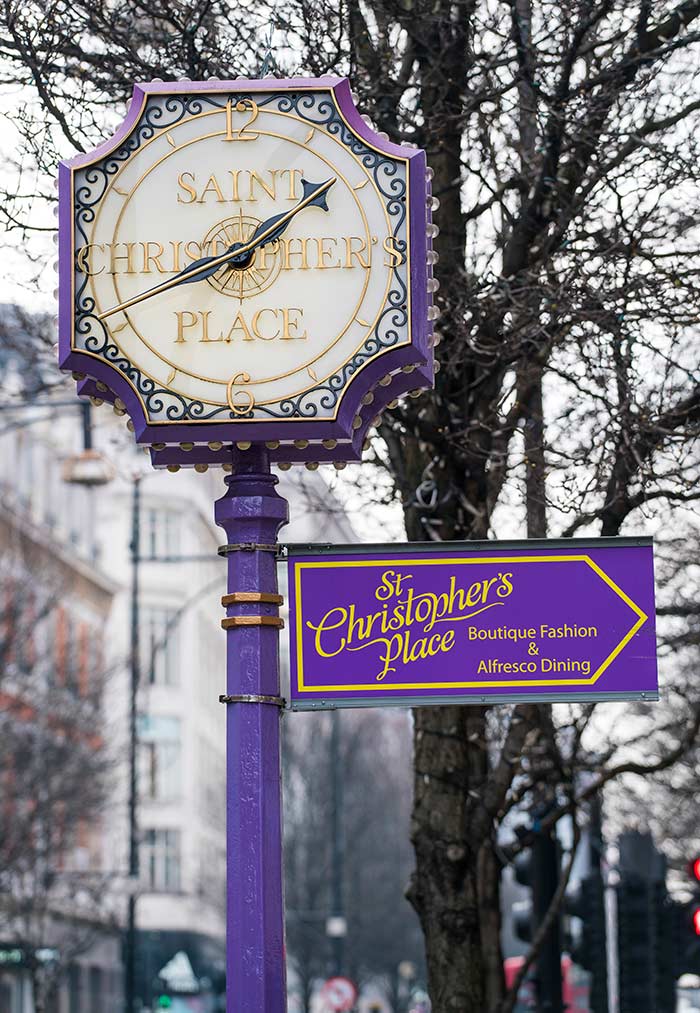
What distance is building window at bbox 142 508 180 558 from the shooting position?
7100cm

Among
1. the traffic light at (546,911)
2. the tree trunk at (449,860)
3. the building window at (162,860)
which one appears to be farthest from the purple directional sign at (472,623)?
the building window at (162,860)

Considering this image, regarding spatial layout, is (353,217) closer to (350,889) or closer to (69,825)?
(69,825)

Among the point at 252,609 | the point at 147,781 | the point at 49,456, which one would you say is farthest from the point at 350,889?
the point at 252,609

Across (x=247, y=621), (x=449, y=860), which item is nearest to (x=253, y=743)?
(x=247, y=621)

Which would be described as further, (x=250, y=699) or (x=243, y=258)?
(x=243, y=258)

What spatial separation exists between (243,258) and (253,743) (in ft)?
5.37

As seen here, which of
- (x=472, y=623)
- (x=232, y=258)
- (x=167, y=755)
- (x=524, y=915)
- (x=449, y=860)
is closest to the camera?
(x=472, y=623)

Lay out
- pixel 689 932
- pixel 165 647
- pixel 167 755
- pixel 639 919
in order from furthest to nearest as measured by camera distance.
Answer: pixel 165 647 → pixel 167 755 → pixel 689 932 → pixel 639 919

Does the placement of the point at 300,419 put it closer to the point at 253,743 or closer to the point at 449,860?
the point at 253,743

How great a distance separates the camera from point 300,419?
6883 millimetres

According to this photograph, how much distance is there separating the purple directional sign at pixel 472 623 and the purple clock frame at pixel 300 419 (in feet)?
1.30

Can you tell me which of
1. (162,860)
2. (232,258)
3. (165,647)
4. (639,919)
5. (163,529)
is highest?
(163,529)

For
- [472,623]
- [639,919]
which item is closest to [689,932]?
[639,919]

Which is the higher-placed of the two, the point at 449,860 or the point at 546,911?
the point at 449,860
